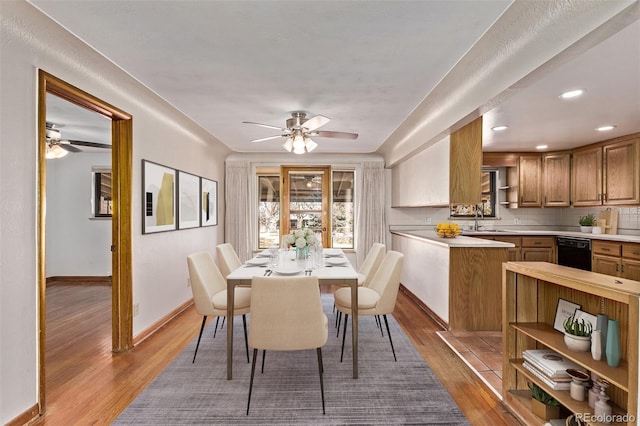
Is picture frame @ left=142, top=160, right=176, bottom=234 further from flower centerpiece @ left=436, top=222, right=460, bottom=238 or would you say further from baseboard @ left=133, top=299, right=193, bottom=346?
flower centerpiece @ left=436, top=222, right=460, bottom=238

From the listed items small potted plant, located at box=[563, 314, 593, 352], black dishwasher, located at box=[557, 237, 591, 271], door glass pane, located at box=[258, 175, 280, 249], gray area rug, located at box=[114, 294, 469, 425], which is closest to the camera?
small potted plant, located at box=[563, 314, 593, 352]

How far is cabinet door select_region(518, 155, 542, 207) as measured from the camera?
5426 mm

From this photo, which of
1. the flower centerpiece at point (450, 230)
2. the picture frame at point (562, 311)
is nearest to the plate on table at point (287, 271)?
the picture frame at point (562, 311)

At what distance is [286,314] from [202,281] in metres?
1.01

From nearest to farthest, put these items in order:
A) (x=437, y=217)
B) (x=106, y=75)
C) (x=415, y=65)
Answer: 1. (x=415, y=65)
2. (x=106, y=75)
3. (x=437, y=217)

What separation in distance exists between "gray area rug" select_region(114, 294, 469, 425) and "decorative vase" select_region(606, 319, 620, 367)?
0.88 meters

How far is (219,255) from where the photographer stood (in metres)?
3.77

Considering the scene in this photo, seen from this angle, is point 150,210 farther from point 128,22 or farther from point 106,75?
point 128,22

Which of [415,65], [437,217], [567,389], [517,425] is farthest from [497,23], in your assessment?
[437,217]

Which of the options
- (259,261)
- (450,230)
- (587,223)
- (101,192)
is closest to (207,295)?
(259,261)

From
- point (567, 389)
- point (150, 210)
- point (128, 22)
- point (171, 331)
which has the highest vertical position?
point (128, 22)

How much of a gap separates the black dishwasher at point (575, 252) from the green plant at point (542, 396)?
338 cm

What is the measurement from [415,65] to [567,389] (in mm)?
2163

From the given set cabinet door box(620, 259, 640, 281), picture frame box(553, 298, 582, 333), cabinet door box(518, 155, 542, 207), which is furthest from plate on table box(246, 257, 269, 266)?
cabinet door box(518, 155, 542, 207)
